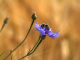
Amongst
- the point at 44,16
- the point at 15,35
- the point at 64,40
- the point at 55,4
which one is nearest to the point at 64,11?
the point at 55,4

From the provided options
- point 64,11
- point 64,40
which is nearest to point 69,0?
point 64,11

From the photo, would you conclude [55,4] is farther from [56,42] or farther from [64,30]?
[56,42]

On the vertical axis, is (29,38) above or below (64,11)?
below

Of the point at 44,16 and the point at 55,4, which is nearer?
the point at 44,16

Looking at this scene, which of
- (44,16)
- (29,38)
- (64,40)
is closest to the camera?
(29,38)

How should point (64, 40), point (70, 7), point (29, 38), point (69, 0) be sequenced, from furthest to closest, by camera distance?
point (69, 0), point (70, 7), point (64, 40), point (29, 38)

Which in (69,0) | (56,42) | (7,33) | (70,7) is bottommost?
(7,33)

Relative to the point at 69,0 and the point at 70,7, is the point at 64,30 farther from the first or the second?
the point at 69,0
